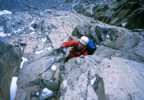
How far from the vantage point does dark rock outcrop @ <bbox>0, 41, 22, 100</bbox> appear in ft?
28.8

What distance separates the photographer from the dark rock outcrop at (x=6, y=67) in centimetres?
877

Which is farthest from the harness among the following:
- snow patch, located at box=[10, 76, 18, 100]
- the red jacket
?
snow patch, located at box=[10, 76, 18, 100]

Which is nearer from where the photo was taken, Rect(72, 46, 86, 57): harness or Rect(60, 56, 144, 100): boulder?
Rect(60, 56, 144, 100): boulder

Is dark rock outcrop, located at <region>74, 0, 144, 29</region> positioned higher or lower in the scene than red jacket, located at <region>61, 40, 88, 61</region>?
lower

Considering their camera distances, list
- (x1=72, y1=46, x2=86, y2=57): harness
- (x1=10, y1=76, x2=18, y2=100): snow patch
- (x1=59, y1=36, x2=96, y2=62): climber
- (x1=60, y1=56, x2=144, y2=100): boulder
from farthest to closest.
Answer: (x1=72, y1=46, x2=86, y2=57): harness, (x1=59, y1=36, x2=96, y2=62): climber, (x1=10, y1=76, x2=18, y2=100): snow patch, (x1=60, y1=56, x2=144, y2=100): boulder

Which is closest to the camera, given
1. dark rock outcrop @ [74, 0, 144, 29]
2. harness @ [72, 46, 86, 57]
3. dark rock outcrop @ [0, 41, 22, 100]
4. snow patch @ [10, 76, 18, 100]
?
dark rock outcrop @ [0, 41, 22, 100]

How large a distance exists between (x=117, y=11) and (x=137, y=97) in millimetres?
19885

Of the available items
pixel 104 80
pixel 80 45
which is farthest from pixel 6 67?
pixel 104 80

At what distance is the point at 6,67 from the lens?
10039 millimetres

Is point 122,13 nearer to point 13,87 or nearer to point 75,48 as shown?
point 75,48

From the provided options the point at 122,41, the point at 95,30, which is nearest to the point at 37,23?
the point at 95,30

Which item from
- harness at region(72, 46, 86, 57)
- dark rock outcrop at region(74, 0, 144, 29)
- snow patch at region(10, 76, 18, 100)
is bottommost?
dark rock outcrop at region(74, 0, 144, 29)

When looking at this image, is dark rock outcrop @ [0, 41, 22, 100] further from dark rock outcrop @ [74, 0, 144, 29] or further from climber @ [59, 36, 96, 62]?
dark rock outcrop @ [74, 0, 144, 29]

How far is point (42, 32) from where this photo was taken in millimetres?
21062
